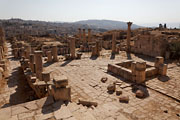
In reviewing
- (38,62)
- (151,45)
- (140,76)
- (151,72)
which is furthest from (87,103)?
(151,45)

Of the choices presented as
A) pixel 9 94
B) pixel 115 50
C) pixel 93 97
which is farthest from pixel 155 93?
pixel 115 50

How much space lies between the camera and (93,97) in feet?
23.1

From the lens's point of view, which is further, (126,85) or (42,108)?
→ (126,85)

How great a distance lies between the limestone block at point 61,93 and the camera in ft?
17.5

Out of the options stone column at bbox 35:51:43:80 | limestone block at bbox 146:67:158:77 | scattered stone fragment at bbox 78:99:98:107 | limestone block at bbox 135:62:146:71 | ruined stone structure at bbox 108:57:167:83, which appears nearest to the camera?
scattered stone fragment at bbox 78:99:98:107

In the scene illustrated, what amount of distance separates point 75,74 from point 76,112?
19.5 feet

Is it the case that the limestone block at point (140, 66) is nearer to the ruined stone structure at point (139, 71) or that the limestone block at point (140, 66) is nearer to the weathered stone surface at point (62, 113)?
the ruined stone structure at point (139, 71)

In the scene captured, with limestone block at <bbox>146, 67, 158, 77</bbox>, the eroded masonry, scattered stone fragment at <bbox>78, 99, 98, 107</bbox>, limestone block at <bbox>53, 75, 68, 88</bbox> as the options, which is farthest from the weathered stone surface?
limestone block at <bbox>146, 67, 158, 77</bbox>

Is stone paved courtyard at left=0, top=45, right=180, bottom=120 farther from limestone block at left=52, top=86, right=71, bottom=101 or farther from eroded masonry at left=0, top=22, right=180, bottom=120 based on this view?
limestone block at left=52, top=86, right=71, bottom=101

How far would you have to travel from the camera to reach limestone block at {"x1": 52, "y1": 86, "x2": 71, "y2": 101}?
5.34 m

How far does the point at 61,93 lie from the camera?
5398 millimetres

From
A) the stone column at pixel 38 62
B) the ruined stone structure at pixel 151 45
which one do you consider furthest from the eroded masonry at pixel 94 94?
the ruined stone structure at pixel 151 45

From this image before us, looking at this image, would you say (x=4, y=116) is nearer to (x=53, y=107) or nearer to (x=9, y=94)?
(x=53, y=107)

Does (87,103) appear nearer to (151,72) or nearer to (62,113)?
(62,113)
